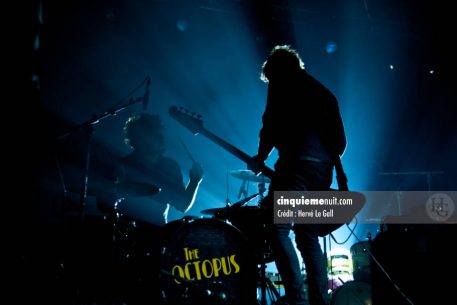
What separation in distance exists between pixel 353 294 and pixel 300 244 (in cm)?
223

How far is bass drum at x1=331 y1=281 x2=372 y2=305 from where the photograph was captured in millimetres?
4121

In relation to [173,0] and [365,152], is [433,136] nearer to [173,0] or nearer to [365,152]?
[365,152]

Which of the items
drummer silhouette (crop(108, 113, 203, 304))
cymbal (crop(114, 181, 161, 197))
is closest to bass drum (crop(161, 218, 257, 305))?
drummer silhouette (crop(108, 113, 203, 304))

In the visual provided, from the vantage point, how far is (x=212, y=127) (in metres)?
8.00

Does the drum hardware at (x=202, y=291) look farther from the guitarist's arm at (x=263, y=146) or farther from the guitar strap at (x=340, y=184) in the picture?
the guitarist's arm at (x=263, y=146)

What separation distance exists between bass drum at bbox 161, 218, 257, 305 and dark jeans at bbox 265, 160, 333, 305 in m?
0.73

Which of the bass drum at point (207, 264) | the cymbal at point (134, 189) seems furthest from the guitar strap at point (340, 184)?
the cymbal at point (134, 189)

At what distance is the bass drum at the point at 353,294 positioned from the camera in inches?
162

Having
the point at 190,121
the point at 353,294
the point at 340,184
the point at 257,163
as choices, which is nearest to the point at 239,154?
the point at 257,163

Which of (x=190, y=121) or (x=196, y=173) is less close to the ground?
(x=190, y=121)

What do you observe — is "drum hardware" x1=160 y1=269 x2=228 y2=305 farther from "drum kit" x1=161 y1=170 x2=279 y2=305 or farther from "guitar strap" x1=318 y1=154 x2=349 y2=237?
"guitar strap" x1=318 y1=154 x2=349 y2=237

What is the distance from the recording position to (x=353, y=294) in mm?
4188

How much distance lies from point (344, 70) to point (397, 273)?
6173 millimetres

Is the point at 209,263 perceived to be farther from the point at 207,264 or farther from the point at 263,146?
the point at 263,146
